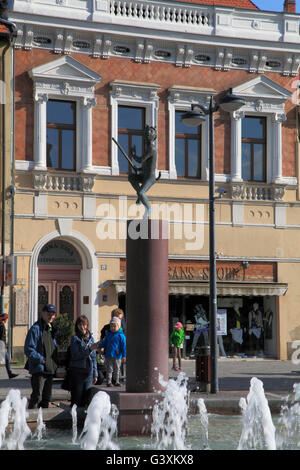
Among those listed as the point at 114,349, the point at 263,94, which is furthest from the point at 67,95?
the point at 114,349

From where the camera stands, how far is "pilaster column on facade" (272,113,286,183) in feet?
97.7

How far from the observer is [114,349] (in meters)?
16.5

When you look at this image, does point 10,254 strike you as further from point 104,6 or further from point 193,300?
point 104,6

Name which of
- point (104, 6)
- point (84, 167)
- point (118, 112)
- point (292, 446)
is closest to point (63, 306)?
point (84, 167)

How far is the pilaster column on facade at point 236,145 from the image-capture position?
29.3m

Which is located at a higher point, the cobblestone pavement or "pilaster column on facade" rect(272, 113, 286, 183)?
"pilaster column on facade" rect(272, 113, 286, 183)

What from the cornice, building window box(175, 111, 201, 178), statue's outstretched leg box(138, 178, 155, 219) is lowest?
statue's outstretched leg box(138, 178, 155, 219)

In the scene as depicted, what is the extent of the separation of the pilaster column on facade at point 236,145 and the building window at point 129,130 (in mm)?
3200

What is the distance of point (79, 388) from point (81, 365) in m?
0.37

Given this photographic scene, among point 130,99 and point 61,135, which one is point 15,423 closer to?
point 61,135

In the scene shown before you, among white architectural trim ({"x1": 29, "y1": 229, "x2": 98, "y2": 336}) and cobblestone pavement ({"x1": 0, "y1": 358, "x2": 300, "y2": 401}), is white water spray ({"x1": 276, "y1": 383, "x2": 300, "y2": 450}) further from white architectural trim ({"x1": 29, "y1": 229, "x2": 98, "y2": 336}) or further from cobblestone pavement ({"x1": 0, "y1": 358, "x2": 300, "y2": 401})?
white architectural trim ({"x1": 29, "y1": 229, "x2": 98, "y2": 336})

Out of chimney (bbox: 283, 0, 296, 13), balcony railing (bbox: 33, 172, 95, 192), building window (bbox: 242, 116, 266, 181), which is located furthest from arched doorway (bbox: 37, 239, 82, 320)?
chimney (bbox: 283, 0, 296, 13)

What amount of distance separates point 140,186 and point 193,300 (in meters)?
14.4

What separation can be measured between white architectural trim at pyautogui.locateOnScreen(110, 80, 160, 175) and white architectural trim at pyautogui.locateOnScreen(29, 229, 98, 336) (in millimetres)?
2548
